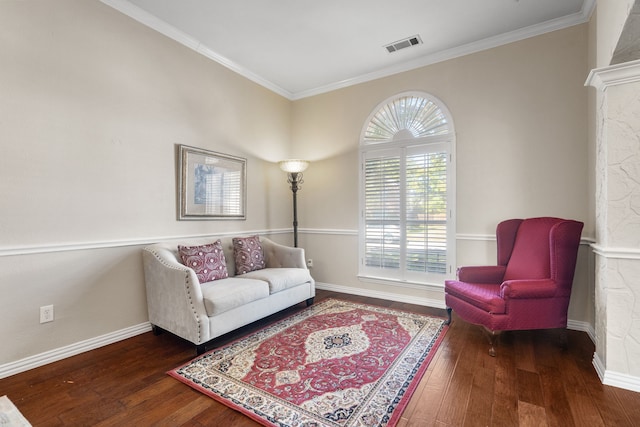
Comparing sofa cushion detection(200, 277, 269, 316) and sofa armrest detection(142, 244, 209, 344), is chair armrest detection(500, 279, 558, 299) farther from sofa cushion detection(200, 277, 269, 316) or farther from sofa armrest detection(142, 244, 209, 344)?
sofa armrest detection(142, 244, 209, 344)

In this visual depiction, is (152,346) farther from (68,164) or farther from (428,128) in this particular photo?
(428,128)

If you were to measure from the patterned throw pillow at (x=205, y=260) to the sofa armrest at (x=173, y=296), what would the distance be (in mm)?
131

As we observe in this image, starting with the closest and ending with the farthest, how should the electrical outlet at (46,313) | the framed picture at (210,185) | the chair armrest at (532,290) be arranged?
the electrical outlet at (46,313)
the chair armrest at (532,290)
the framed picture at (210,185)

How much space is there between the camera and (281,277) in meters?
3.15

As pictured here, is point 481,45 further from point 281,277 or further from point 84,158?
point 84,158

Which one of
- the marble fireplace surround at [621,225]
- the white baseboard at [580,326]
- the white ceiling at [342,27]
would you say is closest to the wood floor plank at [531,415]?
the marble fireplace surround at [621,225]

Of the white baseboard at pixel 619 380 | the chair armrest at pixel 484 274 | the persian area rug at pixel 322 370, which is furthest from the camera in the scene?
the chair armrest at pixel 484 274

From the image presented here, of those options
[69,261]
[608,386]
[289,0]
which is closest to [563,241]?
[608,386]

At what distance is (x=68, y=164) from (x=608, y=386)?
4207 millimetres

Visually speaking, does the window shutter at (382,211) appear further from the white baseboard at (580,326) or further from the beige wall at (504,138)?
the white baseboard at (580,326)

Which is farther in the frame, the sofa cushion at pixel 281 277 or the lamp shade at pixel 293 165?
the lamp shade at pixel 293 165

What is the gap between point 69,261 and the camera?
2.41 metres

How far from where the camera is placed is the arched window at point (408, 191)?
3.56 metres

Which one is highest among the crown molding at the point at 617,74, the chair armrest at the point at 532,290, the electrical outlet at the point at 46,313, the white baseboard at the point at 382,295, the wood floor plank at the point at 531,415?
the crown molding at the point at 617,74
